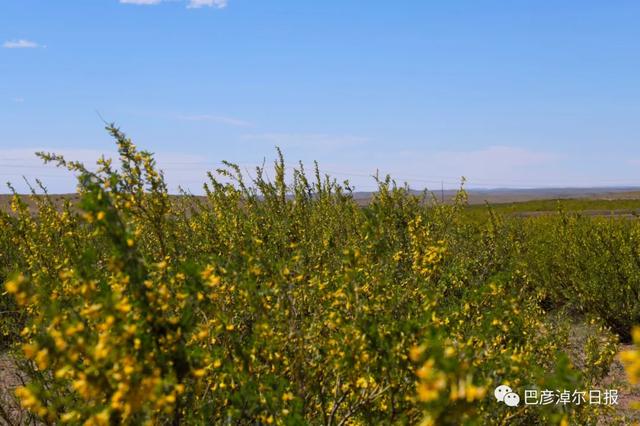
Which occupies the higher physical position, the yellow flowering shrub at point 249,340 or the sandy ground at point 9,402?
the yellow flowering shrub at point 249,340

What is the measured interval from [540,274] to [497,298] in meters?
7.58

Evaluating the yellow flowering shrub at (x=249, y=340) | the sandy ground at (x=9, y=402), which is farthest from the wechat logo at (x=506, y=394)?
the sandy ground at (x=9, y=402)

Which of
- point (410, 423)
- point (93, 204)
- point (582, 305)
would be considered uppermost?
point (93, 204)

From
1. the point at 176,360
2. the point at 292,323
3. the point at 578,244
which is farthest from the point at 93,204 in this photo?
the point at 578,244

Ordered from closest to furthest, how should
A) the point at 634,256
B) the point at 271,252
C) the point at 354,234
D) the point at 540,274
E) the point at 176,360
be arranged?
1. the point at 176,360
2. the point at 271,252
3. the point at 354,234
4. the point at 634,256
5. the point at 540,274

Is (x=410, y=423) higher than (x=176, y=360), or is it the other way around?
(x=176, y=360)

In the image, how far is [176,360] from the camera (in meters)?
2.27

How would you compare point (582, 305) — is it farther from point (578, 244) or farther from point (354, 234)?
point (354, 234)

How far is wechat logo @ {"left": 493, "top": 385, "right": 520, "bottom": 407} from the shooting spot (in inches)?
115

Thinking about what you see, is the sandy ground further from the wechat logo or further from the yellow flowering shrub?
the wechat logo

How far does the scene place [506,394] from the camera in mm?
3016

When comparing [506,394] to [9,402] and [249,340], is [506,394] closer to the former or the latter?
[249,340]

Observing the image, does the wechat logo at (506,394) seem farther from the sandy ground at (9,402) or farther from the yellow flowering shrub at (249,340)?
the sandy ground at (9,402)

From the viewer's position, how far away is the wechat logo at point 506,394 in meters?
2.93
